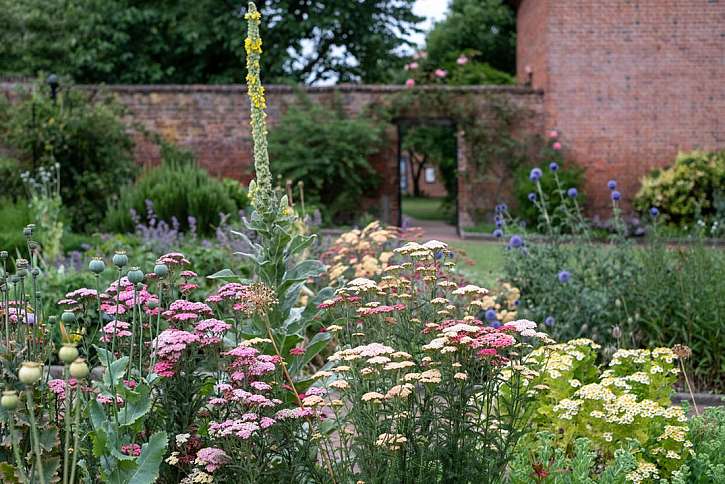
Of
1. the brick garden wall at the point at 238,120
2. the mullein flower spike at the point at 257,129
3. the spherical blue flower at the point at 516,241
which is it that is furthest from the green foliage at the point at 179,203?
the mullein flower spike at the point at 257,129

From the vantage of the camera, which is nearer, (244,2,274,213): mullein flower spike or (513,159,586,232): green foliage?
(244,2,274,213): mullein flower spike

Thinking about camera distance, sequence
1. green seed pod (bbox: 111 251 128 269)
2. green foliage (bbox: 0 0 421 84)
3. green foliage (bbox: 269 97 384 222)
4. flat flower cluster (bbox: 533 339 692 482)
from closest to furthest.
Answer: green seed pod (bbox: 111 251 128 269)
flat flower cluster (bbox: 533 339 692 482)
green foliage (bbox: 269 97 384 222)
green foliage (bbox: 0 0 421 84)

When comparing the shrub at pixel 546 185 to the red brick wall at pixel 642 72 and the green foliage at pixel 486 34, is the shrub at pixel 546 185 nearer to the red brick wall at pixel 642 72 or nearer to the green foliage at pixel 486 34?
the red brick wall at pixel 642 72

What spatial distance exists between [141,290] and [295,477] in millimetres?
939

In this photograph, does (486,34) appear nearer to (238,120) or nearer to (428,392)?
(238,120)

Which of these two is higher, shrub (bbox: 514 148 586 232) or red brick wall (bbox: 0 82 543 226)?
red brick wall (bbox: 0 82 543 226)

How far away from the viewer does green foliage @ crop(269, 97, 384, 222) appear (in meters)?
16.2

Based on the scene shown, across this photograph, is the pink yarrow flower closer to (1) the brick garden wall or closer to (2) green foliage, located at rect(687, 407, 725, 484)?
(2) green foliage, located at rect(687, 407, 725, 484)

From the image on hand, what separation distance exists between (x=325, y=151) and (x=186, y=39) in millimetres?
6817

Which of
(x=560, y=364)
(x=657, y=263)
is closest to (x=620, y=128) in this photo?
(x=657, y=263)

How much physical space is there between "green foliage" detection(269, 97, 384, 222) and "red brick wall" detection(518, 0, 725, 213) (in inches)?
164

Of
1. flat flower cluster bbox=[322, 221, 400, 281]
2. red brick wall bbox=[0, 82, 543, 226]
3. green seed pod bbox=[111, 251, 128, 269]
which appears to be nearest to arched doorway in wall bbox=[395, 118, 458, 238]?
red brick wall bbox=[0, 82, 543, 226]

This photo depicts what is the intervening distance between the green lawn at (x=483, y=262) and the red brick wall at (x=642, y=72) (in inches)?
163

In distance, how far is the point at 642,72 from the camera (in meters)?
16.8
